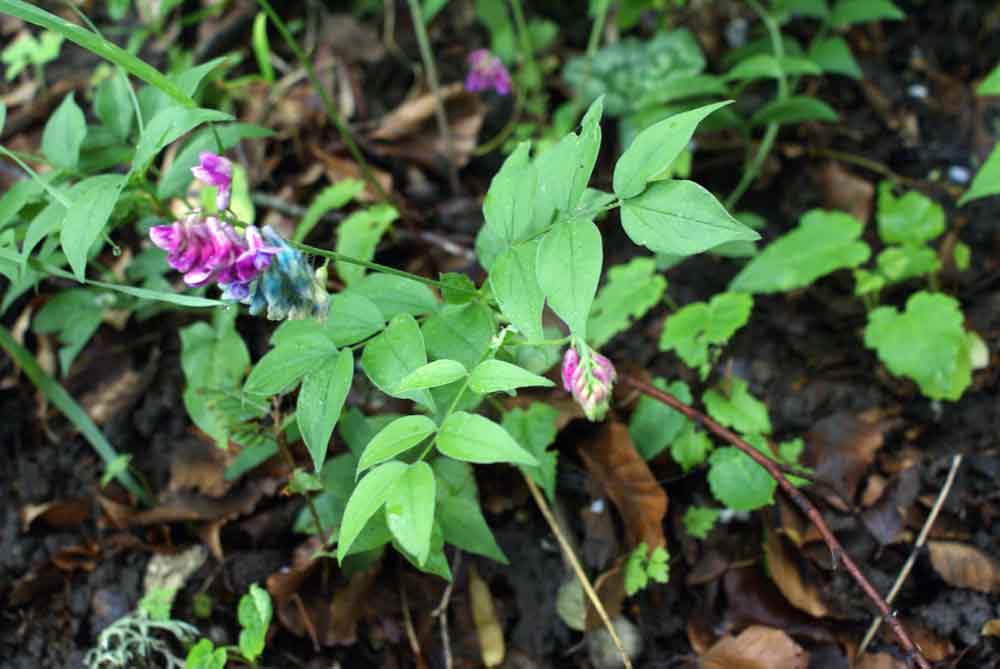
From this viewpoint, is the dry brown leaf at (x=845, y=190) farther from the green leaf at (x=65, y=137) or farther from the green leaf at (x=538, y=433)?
the green leaf at (x=65, y=137)

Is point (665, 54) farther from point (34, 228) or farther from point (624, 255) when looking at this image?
point (34, 228)

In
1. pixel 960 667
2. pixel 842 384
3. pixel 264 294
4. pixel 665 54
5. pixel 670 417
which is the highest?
pixel 264 294

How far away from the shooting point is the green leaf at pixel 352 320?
1.58 m

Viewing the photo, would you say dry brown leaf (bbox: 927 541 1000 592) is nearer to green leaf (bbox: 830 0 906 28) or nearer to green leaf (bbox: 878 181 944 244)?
green leaf (bbox: 878 181 944 244)

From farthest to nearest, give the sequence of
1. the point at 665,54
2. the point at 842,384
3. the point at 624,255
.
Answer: the point at 665,54
the point at 624,255
the point at 842,384

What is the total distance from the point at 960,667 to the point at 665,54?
84.8 inches

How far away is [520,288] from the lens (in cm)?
145

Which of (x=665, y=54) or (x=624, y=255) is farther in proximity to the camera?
(x=665, y=54)

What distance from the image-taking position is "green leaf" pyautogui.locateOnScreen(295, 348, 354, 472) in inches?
56.9

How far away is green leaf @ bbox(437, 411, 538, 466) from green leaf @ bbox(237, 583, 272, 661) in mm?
671

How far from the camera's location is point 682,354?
2.20 metres

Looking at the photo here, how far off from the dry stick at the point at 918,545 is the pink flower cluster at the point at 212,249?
5.31ft

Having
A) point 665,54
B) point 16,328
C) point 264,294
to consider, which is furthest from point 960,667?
point 16,328

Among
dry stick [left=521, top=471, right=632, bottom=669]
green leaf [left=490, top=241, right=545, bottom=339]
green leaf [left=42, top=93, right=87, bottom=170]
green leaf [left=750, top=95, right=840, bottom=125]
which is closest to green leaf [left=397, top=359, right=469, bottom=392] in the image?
green leaf [left=490, top=241, right=545, bottom=339]
